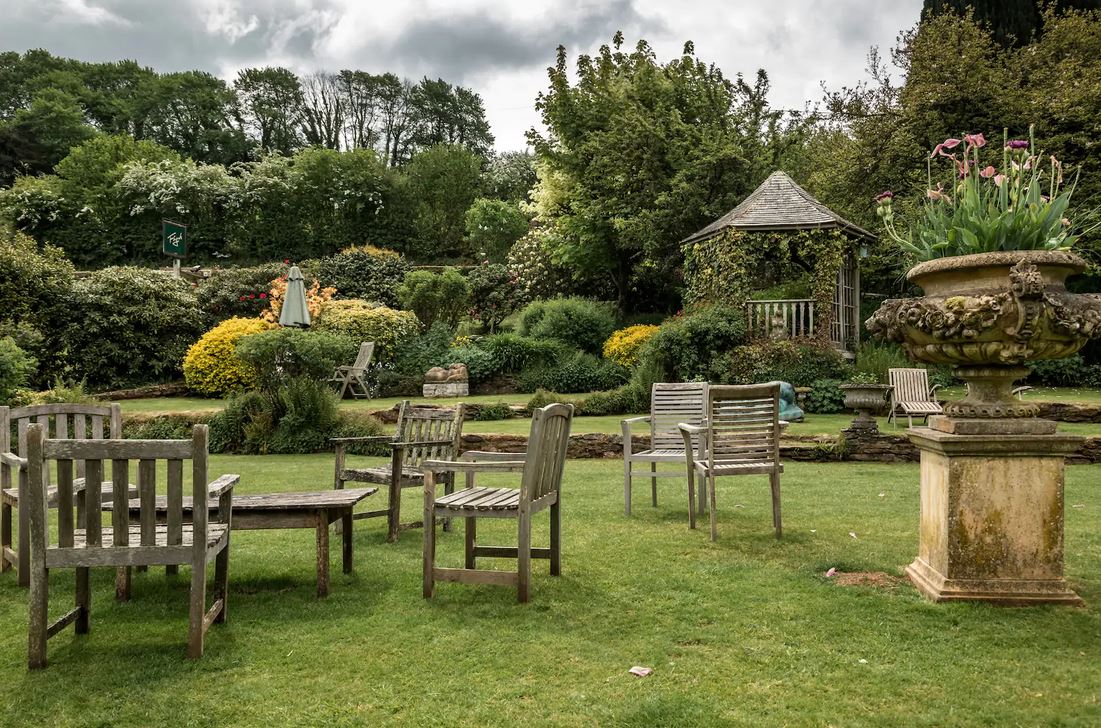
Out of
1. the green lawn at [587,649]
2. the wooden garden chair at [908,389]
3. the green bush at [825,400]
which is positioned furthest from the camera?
the green bush at [825,400]

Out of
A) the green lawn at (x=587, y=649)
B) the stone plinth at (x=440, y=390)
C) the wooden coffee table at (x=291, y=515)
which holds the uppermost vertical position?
the stone plinth at (x=440, y=390)

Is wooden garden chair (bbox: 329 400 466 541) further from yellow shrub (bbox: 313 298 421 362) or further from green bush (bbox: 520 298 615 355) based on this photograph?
green bush (bbox: 520 298 615 355)

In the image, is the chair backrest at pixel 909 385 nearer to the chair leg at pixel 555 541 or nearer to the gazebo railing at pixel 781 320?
the gazebo railing at pixel 781 320

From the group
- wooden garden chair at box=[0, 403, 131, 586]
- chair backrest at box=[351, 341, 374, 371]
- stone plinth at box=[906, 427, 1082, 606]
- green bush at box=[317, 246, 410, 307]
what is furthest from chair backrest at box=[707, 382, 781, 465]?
green bush at box=[317, 246, 410, 307]

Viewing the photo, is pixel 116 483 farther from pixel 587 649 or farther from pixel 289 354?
pixel 289 354

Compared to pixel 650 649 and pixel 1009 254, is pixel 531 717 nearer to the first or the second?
pixel 650 649

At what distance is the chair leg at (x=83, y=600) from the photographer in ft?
11.2

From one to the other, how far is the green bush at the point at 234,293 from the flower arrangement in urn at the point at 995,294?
698 inches

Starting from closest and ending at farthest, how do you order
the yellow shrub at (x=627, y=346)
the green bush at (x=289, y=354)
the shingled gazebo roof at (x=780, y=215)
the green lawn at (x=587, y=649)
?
the green lawn at (x=587, y=649) → the green bush at (x=289, y=354) → the shingled gazebo roof at (x=780, y=215) → the yellow shrub at (x=627, y=346)

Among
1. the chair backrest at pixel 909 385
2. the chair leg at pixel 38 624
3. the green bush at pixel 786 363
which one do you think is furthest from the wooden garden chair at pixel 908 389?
the chair leg at pixel 38 624

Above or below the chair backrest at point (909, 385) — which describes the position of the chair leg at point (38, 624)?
below

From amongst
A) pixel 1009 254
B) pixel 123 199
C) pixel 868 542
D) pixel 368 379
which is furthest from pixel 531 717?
pixel 123 199

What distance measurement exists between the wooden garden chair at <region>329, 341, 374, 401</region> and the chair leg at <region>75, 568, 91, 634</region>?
11.3 meters

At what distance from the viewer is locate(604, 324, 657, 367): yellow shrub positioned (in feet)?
53.6
